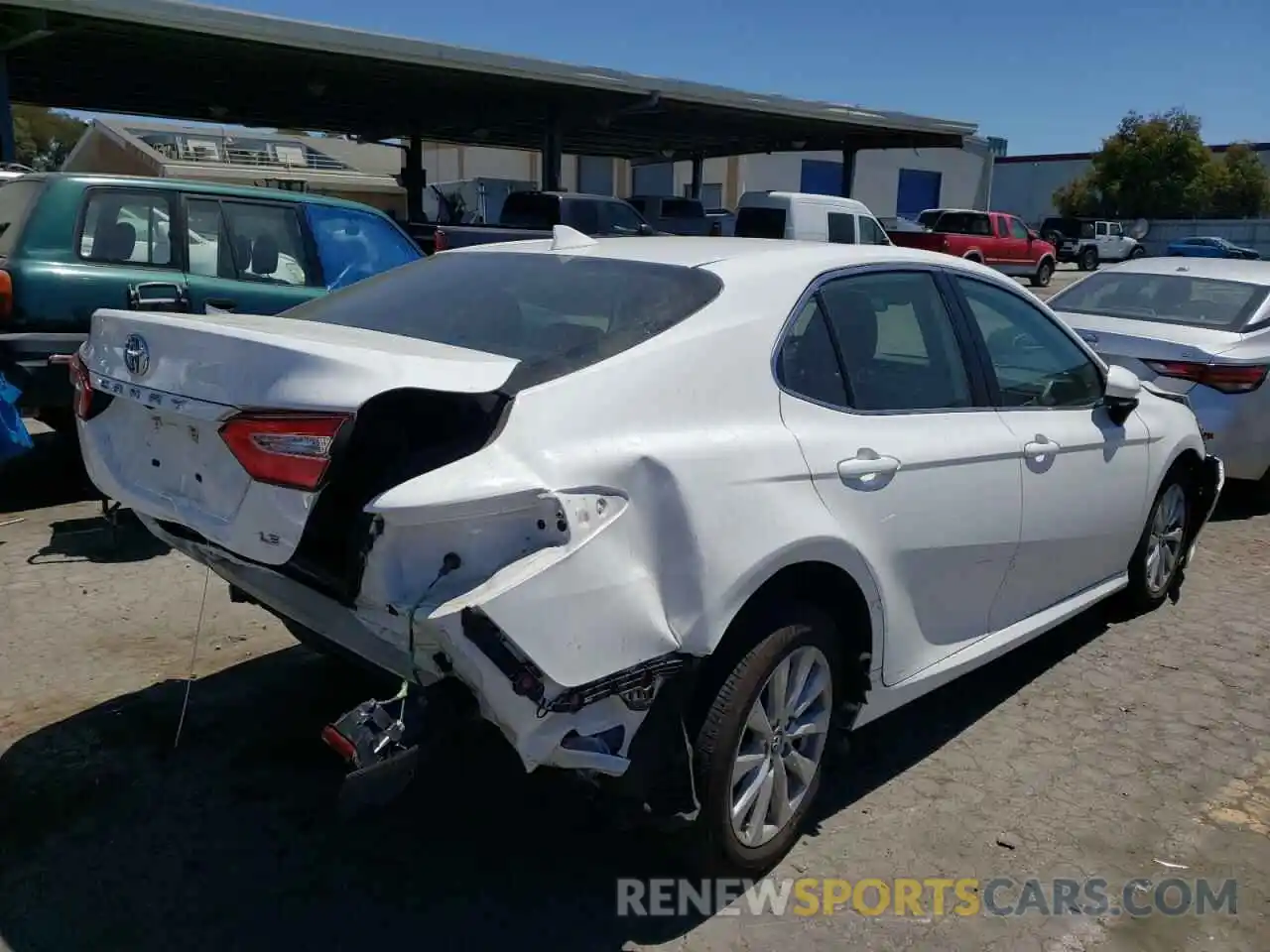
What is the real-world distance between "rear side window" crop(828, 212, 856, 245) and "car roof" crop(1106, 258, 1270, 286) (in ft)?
35.4

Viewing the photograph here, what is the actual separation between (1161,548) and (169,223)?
19.1 feet

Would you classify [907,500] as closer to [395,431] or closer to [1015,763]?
[1015,763]

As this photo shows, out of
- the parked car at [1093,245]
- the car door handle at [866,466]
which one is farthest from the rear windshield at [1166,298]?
the parked car at [1093,245]

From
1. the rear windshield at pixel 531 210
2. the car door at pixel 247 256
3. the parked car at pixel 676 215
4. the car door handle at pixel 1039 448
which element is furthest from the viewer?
the parked car at pixel 676 215

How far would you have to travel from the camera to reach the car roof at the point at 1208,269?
24.4ft

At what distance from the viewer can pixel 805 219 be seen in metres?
18.3

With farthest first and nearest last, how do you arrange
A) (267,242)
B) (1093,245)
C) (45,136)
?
(45,136), (1093,245), (267,242)

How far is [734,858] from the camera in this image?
110 inches

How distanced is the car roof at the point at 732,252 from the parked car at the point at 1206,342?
132 inches

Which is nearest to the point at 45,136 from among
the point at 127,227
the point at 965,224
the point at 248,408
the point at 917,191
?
the point at 917,191

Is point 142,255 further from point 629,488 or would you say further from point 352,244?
point 629,488

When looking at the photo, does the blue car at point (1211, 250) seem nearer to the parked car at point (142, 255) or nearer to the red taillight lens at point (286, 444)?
the parked car at point (142, 255)

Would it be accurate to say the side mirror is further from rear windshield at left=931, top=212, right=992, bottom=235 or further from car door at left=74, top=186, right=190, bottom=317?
rear windshield at left=931, top=212, right=992, bottom=235

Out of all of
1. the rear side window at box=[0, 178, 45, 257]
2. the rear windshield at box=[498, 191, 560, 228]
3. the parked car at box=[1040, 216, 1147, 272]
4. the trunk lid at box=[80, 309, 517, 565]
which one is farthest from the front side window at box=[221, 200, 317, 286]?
the parked car at box=[1040, 216, 1147, 272]
